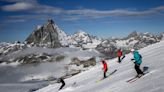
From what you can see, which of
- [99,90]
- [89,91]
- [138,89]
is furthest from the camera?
[89,91]

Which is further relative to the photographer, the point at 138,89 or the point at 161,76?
the point at 161,76

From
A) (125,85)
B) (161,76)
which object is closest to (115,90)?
(125,85)

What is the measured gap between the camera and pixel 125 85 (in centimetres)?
2603

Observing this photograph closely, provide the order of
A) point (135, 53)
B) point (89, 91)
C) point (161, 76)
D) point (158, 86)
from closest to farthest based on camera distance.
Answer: point (158, 86) → point (161, 76) → point (135, 53) → point (89, 91)

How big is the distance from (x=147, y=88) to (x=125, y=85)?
4.83 meters

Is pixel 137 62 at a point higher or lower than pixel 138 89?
higher

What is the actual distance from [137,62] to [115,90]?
342 cm

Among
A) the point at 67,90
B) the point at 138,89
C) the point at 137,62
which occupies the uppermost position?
the point at 137,62

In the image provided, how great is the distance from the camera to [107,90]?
26.9m

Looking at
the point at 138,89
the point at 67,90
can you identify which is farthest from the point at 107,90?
the point at 67,90

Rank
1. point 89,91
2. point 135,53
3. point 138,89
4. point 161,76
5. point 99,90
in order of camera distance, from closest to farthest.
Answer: point 138,89 < point 161,76 < point 135,53 < point 99,90 < point 89,91

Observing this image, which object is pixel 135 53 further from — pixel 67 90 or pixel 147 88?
pixel 67 90

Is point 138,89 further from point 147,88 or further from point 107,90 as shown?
point 107,90

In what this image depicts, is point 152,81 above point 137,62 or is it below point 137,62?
below
